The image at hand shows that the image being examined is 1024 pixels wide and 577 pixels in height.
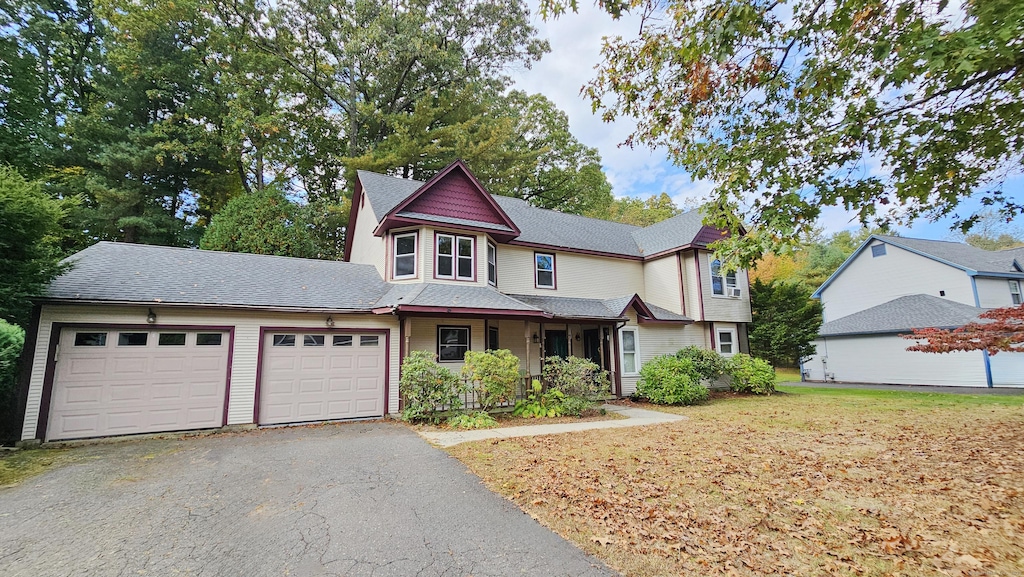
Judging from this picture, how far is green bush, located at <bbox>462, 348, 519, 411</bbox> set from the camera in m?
10.4

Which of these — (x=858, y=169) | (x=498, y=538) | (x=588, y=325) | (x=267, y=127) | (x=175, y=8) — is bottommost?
(x=498, y=538)

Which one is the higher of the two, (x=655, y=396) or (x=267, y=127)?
(x=267, y=127)

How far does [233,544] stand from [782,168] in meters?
8.09

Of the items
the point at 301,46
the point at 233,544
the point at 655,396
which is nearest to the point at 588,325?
the point at 655,396

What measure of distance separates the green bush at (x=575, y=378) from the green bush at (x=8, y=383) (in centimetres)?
1091

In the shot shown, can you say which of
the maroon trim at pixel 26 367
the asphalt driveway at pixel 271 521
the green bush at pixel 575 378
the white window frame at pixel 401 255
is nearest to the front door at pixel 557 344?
the green bush at pixel 575 378

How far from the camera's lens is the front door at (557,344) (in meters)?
15.4

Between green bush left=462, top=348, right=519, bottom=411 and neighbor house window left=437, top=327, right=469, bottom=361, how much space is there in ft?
5.25

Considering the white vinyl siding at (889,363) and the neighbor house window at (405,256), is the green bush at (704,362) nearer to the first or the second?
the neighbor house window at (405,256)

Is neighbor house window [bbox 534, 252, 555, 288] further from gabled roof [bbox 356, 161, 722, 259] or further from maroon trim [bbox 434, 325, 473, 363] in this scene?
maroon trim [bbox 434, 325, 473, 363]

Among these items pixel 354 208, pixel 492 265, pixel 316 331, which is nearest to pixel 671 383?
pixel 492 265

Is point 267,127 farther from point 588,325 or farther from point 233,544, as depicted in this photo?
point 233,544

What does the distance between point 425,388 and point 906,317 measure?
21.9m

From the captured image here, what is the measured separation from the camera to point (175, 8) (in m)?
20.2
